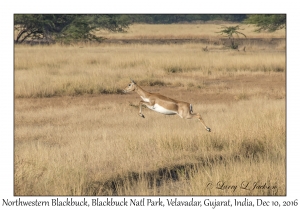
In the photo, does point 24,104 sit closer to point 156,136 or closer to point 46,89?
point 46,89

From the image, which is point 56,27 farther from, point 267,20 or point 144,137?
point 144,137

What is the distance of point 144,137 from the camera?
11266mm

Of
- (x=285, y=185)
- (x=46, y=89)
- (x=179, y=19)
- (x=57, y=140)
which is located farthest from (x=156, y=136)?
(x=179, y=19)

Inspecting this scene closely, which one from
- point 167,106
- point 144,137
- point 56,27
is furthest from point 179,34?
point 167,106

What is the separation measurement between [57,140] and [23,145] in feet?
3.02

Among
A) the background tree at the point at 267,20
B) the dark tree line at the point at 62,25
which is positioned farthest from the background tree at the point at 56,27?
the background tree at the point at 267,20

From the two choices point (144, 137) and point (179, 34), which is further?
point (179, 34)

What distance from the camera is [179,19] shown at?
414 feet

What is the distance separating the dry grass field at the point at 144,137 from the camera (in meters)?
8.12

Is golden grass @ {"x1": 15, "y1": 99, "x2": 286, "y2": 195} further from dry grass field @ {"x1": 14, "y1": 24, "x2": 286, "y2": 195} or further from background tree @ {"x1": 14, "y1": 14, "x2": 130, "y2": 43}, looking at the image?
background tree @ {"x1": 14, "y1": 14, "x2": 130, "y2": 43}

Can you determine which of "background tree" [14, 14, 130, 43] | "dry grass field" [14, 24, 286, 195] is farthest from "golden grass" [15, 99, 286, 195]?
"background tree" [14, 14, 130, 43]

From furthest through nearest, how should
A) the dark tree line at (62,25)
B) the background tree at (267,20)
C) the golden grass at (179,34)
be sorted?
the golden grass at (179,34)
the background tree at (267,20)
the dark tree line at (62,25)

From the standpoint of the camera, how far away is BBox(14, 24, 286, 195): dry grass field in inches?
320

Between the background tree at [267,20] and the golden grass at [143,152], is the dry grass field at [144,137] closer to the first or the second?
the golden grass at [143,152]
